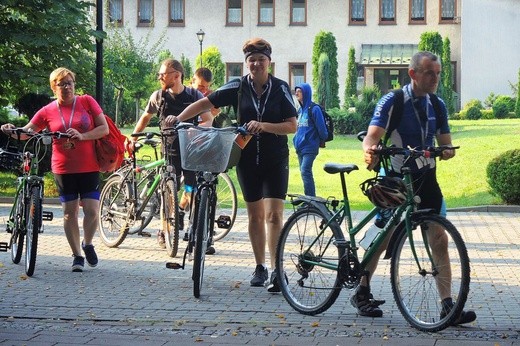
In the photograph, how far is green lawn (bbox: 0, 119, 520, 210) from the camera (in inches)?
931

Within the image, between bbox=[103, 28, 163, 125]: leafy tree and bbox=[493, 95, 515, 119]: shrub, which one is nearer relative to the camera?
bbox=[103, 28, 163, 125]: leafy tree

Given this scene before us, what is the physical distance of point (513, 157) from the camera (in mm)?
18750

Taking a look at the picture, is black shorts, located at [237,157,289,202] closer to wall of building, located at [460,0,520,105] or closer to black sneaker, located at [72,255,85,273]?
black sneaker, located at [72,255,85,273]

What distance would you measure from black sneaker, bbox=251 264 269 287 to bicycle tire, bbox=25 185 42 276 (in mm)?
1950

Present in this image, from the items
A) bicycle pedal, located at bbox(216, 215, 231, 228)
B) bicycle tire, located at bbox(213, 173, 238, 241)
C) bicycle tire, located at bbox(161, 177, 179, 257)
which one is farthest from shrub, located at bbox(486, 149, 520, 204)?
bicycle pedal, located at bbox(216, 215, 231, 228)

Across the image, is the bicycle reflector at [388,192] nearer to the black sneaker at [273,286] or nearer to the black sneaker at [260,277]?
the black sneaker at [273,286]

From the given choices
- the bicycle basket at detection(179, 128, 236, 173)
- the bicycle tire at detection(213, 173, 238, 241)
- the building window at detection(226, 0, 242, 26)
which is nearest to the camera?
the bicycle basket at detection(179, 128, 236, 173)

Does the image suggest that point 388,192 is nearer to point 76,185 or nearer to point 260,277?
point 260,277

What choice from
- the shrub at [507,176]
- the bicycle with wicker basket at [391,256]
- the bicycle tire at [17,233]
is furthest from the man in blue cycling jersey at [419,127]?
the shrub at [507,176]

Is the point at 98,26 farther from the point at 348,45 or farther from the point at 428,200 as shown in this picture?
the point at 348,45

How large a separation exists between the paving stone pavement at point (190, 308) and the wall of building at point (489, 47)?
45518 mm

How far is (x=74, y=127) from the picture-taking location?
10.9 metres

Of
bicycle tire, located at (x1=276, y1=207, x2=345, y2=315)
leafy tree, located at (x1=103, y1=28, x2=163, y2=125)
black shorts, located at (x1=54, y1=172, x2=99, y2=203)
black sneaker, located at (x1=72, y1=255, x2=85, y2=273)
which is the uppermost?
leafy tree, located at (x1=103, y1=28, x2=163, y2=125)

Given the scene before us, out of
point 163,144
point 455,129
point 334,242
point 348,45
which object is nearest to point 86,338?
point 334,242
